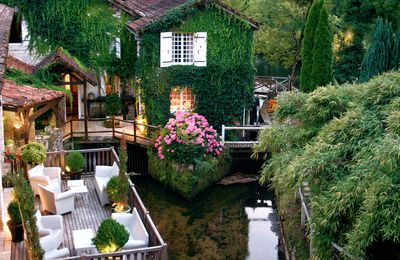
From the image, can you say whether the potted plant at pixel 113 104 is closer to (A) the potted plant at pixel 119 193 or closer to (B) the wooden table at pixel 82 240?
(A) the potted plant at pixel 119 193

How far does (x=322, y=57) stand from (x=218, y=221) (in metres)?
9.02

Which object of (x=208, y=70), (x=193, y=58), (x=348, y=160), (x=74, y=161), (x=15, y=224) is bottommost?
(x=15, y=224)

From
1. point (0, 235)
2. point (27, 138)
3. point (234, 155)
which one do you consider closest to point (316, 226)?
point (0, 235)

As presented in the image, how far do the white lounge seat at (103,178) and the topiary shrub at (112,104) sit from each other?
8.04 metres

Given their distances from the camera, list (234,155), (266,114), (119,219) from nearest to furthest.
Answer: (119,219) < (234,155) < (266,114)

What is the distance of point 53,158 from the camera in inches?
742

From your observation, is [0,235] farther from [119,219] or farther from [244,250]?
[244,250]

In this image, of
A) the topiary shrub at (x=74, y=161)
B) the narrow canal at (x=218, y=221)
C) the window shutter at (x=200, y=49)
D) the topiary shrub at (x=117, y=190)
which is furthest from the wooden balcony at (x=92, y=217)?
the window shutter at (x=200, y=49)

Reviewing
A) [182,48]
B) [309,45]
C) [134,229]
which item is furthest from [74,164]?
[309,45]

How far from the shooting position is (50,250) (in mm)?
13258

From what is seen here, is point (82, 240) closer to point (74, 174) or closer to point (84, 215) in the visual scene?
point (84, 215)

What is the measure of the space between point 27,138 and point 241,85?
10.7m

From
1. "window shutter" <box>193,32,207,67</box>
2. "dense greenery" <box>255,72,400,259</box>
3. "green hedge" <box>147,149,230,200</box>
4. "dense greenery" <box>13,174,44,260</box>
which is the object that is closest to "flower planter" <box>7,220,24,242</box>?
"dense greenery" <box>13,174,44,260</box>

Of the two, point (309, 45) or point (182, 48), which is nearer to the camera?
point (182, 48)
